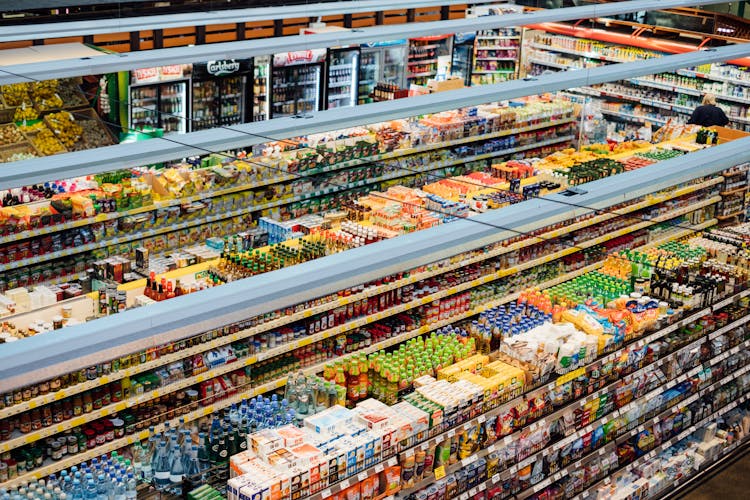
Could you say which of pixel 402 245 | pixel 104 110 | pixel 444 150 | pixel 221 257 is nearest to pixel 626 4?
pixel 444 150

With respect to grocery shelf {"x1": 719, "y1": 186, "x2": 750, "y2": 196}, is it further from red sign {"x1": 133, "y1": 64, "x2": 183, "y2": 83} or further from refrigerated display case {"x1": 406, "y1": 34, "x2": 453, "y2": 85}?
refrigerated display case {"x1": 406, "y1": 34, "x2": 453, "y2": 85}

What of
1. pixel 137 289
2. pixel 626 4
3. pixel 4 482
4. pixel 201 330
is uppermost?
pixel 626 4

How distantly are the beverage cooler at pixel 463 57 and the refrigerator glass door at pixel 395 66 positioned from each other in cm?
175

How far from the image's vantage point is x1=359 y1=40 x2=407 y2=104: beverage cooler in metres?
13.6

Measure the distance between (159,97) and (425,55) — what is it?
5.07m

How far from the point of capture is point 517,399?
5520 mm

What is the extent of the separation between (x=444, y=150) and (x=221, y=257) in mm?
4001

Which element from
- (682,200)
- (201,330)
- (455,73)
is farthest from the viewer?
(455,73)

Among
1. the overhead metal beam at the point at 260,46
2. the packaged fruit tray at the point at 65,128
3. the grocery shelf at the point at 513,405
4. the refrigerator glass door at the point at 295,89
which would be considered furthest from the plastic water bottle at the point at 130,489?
the refrigerator glass door at the point at 295,89

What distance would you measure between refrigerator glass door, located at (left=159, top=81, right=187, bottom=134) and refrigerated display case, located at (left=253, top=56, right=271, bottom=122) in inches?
42.0

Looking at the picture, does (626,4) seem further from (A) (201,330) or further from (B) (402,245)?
(A) (201,330)

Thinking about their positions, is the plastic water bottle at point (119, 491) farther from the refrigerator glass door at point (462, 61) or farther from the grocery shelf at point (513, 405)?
the refrigerator glass door at point (462, 61)

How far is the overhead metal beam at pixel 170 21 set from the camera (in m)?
8.15

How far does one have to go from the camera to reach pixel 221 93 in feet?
39.1
